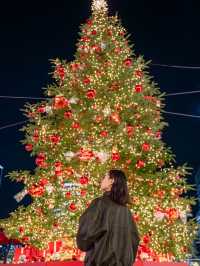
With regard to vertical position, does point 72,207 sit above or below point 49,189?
below

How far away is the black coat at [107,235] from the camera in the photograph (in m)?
2.64

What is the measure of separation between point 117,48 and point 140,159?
2776 mm

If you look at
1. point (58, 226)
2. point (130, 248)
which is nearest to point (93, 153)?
point (58, 226)

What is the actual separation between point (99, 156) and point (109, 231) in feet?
14.1

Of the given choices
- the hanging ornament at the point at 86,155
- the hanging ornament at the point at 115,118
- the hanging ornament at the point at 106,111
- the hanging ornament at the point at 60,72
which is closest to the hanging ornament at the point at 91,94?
the hanging ornament at the point at 106,111

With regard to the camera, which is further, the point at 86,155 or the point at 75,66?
the point at 75,66

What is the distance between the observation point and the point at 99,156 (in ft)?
23.1

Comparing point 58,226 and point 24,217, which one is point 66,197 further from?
point 24,217

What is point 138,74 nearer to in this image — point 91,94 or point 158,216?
point 91,94

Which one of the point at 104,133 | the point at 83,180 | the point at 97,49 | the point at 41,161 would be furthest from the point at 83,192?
the point at 97,49

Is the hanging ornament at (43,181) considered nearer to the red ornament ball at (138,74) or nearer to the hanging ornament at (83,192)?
the hanging ornament at (83,192)

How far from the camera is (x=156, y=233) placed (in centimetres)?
705

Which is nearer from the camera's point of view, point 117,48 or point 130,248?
point 130,248

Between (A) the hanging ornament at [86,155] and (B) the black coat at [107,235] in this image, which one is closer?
(B) the black coat at [107,235]
